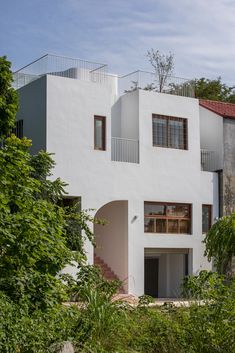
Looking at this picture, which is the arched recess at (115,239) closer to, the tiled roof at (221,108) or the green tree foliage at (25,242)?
the tiled roof at (221,108)

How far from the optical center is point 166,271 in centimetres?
3078

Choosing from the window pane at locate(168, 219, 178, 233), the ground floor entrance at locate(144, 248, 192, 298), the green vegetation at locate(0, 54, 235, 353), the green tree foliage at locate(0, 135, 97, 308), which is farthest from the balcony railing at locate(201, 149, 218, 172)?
the green tree foliage at locate(0, 135, 97, 308)

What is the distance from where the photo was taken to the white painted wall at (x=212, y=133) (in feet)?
102

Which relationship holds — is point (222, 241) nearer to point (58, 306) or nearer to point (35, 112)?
point (35, 112)

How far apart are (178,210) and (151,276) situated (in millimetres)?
3404

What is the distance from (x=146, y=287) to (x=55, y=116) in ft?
29.9

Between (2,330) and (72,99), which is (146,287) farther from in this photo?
(2,330)

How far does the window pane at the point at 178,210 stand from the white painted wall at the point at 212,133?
2700 millimetres

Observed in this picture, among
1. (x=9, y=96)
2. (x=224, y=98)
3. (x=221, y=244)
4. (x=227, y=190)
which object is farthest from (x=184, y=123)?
(x=224, y=98)

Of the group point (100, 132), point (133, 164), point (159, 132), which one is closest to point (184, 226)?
point (133, 164)

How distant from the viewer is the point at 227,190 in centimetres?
3095

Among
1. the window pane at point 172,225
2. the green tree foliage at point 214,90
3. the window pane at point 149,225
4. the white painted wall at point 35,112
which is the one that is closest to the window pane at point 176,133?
the window pane at point 172,225

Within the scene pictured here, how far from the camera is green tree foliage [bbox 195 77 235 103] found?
46062mm

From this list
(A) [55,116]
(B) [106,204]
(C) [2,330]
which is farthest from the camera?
(B) [106,204]
